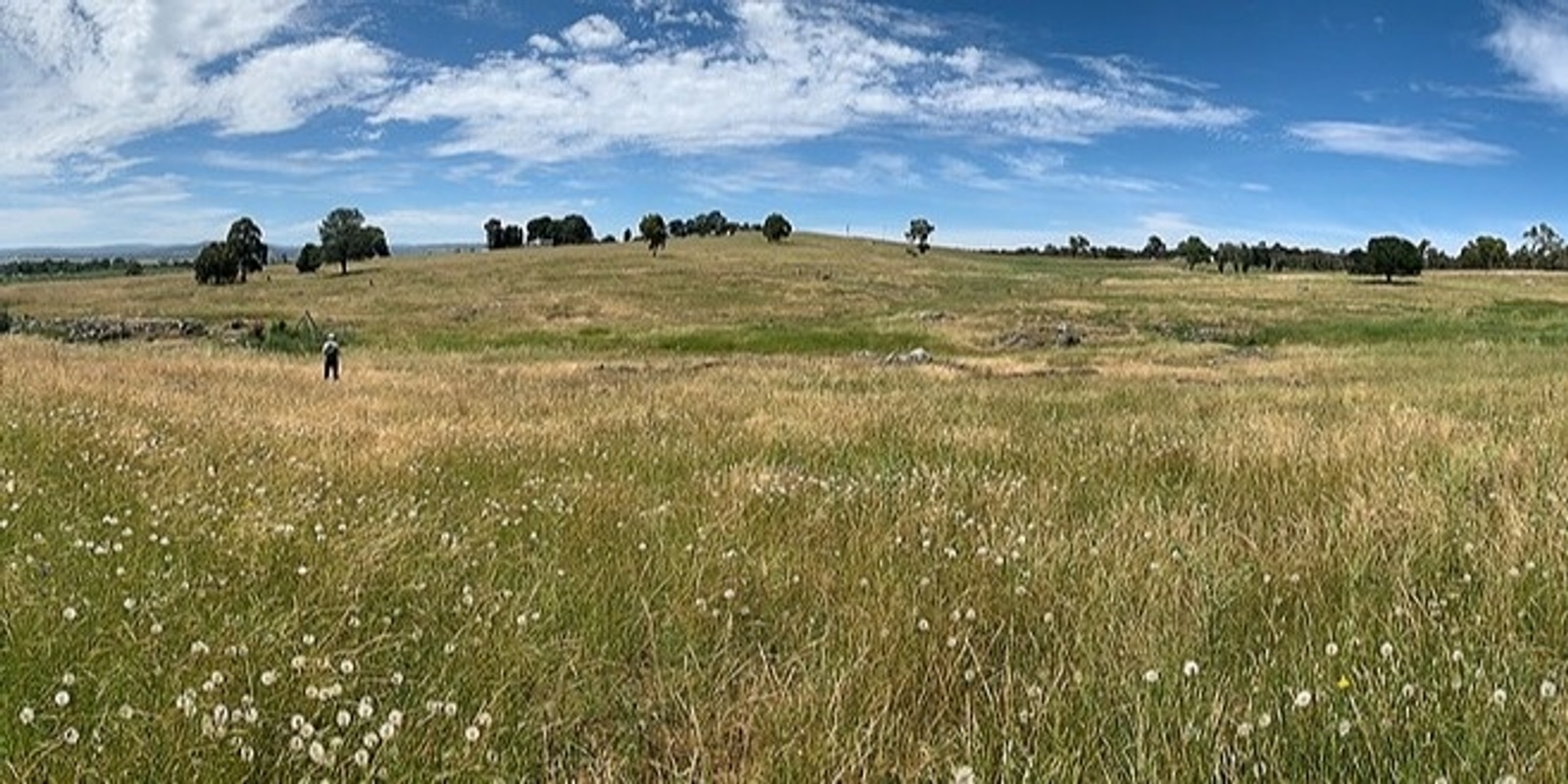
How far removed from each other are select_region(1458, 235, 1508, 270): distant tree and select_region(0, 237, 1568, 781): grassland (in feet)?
686

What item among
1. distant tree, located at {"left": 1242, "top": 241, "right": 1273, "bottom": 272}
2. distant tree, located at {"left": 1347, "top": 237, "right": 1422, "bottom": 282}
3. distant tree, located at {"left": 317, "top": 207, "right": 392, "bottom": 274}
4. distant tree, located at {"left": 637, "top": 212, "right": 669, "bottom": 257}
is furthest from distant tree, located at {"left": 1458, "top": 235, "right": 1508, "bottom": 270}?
distant tree, located at {"left": 317, "top": 207, "right": 392, "bottom": 274}

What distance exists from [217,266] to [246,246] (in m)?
13.1

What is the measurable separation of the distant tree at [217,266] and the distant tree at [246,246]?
1099 mm

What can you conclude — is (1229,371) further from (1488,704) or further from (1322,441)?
(1488,704)

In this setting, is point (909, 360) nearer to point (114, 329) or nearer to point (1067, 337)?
point (1067, 337)

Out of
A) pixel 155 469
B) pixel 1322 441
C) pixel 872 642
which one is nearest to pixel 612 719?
pixel 872 642

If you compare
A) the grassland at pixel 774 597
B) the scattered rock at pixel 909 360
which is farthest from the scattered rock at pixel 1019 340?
the grassland at pixel 774 597

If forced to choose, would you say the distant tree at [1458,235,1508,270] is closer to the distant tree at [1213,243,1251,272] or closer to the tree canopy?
the distant tree at [1213,243,1251,272]

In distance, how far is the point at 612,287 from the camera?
92.8 m

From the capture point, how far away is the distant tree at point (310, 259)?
5394 inches

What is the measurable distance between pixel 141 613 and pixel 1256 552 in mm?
5114

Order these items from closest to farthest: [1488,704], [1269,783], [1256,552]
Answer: [1269,783], [1488,704], [1256,552]

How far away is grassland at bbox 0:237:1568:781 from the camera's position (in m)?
3.10

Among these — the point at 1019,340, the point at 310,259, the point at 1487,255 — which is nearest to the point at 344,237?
the point at 310,259
